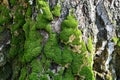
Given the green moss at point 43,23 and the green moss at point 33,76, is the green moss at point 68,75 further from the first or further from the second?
the green moss at point 43,23

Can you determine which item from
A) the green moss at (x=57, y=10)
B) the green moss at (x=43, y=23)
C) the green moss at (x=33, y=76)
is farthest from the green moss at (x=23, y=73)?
the green moss at (x=57, y=10)

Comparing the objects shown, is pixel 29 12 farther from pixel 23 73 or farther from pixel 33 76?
pixel 33 76

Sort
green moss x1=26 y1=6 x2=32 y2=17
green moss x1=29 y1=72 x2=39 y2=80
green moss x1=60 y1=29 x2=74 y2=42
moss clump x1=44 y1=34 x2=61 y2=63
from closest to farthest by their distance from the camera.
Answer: green moss x1=29 y1=72 x2=39 y2=80 → moss clump x1=44 y1=34 x2=61 y2=63 → green moss x1=60 y1=29 x2=74 y2=42 → green moss x1=26 y1=6 x2=32 y2=17

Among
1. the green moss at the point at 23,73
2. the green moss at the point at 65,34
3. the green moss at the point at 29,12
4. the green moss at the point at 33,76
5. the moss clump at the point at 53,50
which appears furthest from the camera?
the green moss at the point at 29,12

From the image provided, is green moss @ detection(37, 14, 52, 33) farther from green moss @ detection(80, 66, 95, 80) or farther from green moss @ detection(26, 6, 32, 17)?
green moss @ detection(80, 66, 95, 80)

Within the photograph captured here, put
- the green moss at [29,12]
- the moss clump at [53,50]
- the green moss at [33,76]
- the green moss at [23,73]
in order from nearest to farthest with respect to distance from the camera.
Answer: the green moss at [33,76] → the moss clump at [53,50] → the green moss at [23,73] → the green moss at [29,12]

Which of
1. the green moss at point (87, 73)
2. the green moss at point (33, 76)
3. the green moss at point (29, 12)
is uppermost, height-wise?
the green moss at point (29, 12)

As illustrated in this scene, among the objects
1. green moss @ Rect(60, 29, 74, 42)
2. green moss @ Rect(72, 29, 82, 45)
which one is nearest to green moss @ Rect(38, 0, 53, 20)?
green moss @ Rect(60, 29, 74, 42)

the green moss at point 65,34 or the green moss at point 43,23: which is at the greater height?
the green moss at point 43,23
